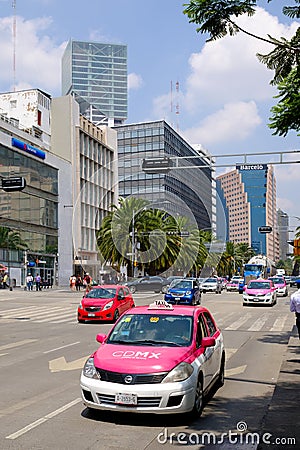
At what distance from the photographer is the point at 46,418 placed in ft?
25.6

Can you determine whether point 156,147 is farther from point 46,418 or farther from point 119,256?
point 46,418

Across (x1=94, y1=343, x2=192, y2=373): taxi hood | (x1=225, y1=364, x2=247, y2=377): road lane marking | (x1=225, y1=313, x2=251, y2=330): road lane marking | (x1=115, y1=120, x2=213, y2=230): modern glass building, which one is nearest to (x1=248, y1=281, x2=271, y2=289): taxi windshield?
(x1=225, y1=313, x2=251, y2=330): road lane marking

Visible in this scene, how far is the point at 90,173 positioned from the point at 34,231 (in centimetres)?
2124

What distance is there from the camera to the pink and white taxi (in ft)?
24.0

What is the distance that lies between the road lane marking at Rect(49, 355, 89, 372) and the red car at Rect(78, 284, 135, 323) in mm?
9645

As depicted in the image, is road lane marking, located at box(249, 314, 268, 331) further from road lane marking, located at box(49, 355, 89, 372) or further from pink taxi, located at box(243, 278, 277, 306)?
road lane marking, located at box(49, 355, 89, 372)

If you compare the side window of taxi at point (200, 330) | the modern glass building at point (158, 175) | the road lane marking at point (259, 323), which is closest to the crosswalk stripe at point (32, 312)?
the road lane marking at point (259, 323)

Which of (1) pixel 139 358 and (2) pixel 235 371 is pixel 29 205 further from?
(1) pixel 139 358

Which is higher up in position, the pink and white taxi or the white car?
the pink and white taxi

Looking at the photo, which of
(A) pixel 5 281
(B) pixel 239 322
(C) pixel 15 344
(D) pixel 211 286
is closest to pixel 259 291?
(B) pixel 239 322

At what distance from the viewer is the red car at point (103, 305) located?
23.3 meters

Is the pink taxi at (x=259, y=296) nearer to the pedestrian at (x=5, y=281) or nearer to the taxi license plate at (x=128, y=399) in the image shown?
the pedestrian at (x=5, y=281)

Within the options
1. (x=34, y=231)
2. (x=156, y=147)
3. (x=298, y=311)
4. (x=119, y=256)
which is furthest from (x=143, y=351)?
(x=156, y=147)

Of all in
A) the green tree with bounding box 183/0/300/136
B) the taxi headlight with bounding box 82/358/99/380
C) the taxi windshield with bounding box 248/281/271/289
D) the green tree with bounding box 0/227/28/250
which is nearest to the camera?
the taxi headlight with bounding box 82/358/99/380
